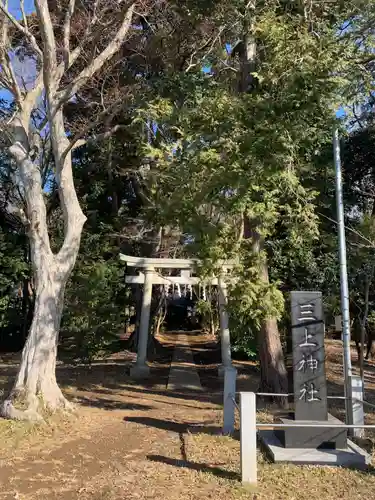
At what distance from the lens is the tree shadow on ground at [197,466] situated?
5.38 metres

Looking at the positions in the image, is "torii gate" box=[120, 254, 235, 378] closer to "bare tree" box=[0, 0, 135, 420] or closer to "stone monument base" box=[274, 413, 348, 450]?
"bare tree" box=[0, 0, 135, 420]

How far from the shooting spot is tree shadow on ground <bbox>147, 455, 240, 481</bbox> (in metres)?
5.38

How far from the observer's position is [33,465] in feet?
19.2

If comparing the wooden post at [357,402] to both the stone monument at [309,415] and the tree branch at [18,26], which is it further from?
the tree branch at [18,26]

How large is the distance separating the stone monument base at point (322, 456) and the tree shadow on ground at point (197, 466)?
719 millimetres

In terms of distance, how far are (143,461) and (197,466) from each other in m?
0.68

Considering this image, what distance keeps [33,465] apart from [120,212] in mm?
14815

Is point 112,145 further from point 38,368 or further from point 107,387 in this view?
point 38,368

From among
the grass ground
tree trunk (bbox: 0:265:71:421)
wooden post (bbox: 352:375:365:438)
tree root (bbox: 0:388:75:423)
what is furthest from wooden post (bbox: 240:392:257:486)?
tree trunk (bbox: 0:265:71:421)

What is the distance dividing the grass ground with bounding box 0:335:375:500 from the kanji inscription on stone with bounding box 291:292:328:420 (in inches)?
31.3

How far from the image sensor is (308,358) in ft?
21.2

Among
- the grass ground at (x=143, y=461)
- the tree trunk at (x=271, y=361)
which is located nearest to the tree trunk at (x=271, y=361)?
the tree trunk at (x=271, y=361)

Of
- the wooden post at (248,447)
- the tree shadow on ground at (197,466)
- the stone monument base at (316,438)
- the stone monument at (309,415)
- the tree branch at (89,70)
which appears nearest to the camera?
the wooden post at (248,447)

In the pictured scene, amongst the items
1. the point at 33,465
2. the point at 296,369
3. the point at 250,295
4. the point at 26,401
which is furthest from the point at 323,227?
the point at 33,465
